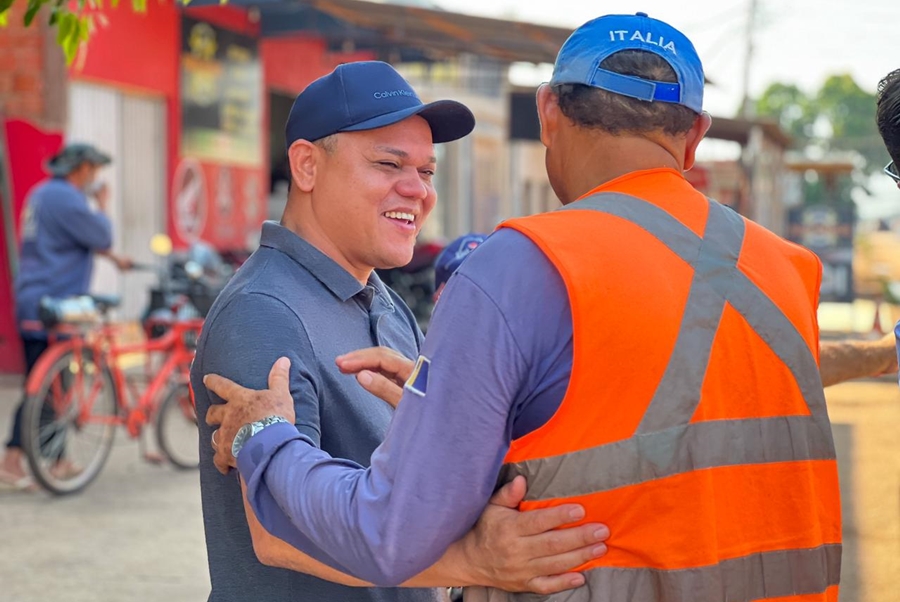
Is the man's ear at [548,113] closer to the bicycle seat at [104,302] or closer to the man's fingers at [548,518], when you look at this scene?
the man's fingers at [548,518]

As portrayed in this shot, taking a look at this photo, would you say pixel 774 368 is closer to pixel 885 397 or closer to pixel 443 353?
pixel 443 353

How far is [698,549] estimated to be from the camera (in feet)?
5.91

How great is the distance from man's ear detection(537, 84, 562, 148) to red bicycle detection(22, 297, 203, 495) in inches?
224

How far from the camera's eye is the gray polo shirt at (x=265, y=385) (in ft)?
7.50

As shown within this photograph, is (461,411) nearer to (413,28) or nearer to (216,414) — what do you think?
(216,414)

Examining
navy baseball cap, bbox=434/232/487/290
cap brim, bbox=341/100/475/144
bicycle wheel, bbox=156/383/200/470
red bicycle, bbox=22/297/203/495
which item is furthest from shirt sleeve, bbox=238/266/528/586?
bicycle wheel, bbox=156/383/200/470

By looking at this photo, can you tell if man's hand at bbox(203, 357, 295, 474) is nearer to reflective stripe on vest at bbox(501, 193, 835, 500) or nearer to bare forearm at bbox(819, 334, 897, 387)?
reflective stripe on vest at bbox(501, 193, 835, 500)

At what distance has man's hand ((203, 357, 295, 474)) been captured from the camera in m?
2.07

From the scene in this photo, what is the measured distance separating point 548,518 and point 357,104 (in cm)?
113

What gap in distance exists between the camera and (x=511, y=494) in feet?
6.00

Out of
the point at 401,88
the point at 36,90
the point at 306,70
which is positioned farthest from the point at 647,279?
the point at 306,70

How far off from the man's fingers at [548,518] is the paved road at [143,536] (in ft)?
10.6

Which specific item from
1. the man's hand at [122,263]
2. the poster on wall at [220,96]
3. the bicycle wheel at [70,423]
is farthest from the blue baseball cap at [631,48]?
the poster on wall at [220,96]

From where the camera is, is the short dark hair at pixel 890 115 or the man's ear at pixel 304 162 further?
the man's ear at pixel 304 162
